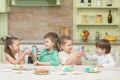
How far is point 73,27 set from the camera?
17.9 ft

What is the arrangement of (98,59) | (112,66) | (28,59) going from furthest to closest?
(28,59) → (98,59) → (112,66)

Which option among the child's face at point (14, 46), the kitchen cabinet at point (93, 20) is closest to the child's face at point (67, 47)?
the child's face at point (14, 46)

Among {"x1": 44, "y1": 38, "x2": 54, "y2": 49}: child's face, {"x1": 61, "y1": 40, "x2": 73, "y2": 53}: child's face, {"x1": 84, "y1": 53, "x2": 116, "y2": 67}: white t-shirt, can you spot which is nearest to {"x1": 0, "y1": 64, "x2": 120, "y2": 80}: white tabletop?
{"x1": 84, "y1": 53, "x2": 116, "y2": 67}: white t-shirt

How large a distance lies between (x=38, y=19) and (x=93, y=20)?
3.16 ft

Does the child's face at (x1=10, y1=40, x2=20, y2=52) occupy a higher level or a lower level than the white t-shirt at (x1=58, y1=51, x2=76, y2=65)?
higher

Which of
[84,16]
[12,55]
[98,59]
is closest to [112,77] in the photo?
[98,59]

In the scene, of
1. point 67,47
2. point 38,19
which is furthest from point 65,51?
point 38,19

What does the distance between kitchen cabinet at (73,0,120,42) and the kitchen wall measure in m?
0.12

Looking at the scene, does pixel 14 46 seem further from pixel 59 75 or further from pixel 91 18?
pixel 91 18

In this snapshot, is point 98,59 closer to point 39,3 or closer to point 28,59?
point 28,59

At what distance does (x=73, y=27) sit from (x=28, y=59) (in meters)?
1.93

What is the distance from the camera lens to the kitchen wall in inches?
215

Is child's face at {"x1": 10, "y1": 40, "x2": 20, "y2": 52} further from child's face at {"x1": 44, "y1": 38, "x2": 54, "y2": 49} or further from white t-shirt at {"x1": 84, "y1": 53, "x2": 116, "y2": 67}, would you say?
white t-shirt at {"x1": 84, "y1": 53, "x2": 116, "y2": 67}

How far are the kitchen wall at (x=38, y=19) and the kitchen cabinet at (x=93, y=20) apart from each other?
0.12m
